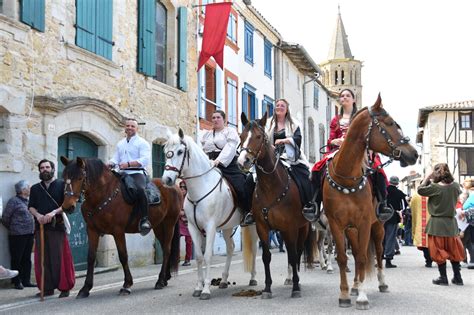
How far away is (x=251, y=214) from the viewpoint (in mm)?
8992

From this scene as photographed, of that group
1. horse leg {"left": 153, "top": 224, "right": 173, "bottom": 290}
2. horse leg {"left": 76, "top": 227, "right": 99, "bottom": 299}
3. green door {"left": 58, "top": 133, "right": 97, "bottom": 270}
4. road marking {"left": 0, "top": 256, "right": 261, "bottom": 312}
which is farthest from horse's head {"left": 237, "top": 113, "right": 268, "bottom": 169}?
green door {"left": 58, "top": 133, "right": 97, "bottom": 270}

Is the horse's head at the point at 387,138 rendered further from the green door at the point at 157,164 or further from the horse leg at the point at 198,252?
the green door at the point at 157,164

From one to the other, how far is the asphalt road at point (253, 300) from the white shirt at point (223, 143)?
76.5 inches

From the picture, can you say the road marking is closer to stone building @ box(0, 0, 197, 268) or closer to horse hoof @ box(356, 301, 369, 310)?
stone building @ box(0, 0, 197, 268)

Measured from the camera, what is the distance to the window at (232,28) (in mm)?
22828

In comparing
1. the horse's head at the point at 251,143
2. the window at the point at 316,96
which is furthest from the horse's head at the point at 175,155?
the window at the point at 316,96

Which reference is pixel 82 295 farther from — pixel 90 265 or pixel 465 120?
pixel 465 120

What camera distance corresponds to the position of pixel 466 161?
42969 mm

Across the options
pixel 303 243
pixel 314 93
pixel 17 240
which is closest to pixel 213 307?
pixel 303 243

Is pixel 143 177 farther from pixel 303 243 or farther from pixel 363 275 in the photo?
pixel 363 275

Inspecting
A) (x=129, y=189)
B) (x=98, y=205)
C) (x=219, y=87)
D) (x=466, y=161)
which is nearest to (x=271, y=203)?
(x=129, y=189)

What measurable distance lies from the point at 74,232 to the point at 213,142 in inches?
177

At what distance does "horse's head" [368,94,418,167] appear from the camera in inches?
285

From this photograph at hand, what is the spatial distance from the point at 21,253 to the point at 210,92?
11.4 meters
